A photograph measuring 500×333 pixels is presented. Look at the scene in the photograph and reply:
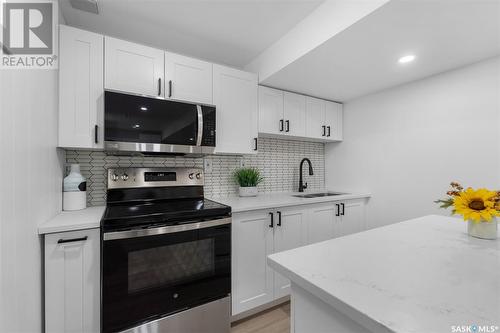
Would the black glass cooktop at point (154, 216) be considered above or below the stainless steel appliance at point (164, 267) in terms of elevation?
above

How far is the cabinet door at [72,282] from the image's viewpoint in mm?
1200

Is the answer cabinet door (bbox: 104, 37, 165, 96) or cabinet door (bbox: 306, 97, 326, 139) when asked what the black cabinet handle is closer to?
cabinet door (bbox: 104, 37, 165, 96)

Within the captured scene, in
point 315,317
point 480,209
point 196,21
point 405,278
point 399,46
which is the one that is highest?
point 196,21

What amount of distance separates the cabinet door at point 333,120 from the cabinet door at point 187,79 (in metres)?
1.64

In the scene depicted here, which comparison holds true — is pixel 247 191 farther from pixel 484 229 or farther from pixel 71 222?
pixel 484 229

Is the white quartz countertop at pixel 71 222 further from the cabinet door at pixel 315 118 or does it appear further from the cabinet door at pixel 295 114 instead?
the cabinet door at pixel 315 118

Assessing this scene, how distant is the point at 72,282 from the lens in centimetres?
124

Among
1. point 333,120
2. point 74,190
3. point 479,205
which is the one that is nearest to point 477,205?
point 479,205

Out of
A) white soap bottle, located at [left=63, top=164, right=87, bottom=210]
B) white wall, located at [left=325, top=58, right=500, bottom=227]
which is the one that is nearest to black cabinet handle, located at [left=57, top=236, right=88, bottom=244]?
white soap bottle, located at [left=63, top=164, right=87, bottom=210]

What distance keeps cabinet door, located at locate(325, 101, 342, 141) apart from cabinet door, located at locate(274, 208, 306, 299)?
1.30 meters

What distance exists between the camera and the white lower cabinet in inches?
70.7

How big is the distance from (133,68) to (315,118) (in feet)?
6.68

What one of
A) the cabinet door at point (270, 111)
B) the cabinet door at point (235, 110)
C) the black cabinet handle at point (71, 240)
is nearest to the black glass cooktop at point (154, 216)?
the black cabinet handle at point (71, 240)

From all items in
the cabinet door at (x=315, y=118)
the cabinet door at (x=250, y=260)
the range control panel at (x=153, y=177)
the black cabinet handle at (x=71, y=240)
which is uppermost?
the cabinet door at (x=315, y=118)
